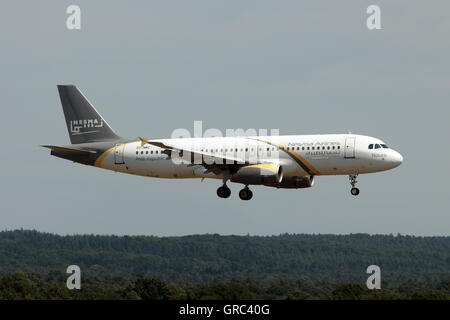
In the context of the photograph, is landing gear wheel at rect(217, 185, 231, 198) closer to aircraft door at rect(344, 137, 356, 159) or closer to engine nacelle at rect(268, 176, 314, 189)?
engine nacelle at rect(268, 176, 314, 189)

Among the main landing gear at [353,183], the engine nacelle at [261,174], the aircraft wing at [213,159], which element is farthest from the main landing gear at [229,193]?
the main landing gear at [353,183]

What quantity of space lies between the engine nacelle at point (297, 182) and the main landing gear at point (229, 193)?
96.6 inches

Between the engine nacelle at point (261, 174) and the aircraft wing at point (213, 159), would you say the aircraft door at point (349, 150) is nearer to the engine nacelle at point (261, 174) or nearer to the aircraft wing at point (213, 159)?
the engine nacelle at point (261, 174)

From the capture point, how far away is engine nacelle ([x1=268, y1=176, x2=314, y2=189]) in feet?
275

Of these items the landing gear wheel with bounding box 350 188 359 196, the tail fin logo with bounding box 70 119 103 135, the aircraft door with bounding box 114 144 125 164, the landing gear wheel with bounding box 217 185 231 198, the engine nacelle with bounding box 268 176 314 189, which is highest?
the tail fin logo with bounding box 70 119 103 135

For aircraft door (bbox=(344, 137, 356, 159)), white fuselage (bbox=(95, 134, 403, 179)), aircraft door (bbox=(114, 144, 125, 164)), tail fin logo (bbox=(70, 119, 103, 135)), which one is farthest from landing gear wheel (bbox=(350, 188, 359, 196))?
tail fin logo (bbox=(70, 119, 103, 135))

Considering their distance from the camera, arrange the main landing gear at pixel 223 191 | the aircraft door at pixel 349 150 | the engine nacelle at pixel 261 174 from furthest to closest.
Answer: the main landing gear at pixel 223 191
the engine nacelle at pixel 261 174
the aircraft door at pixel 349 150

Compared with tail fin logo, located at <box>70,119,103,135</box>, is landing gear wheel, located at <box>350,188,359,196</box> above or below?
below

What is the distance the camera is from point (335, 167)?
78.1 m

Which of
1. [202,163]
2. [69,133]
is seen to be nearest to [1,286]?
[69,133]

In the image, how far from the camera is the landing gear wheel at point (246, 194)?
83.2 m

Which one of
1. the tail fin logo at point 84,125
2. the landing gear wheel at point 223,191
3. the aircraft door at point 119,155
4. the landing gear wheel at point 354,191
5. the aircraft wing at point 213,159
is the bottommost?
the landing gear wheel at point 354,191
